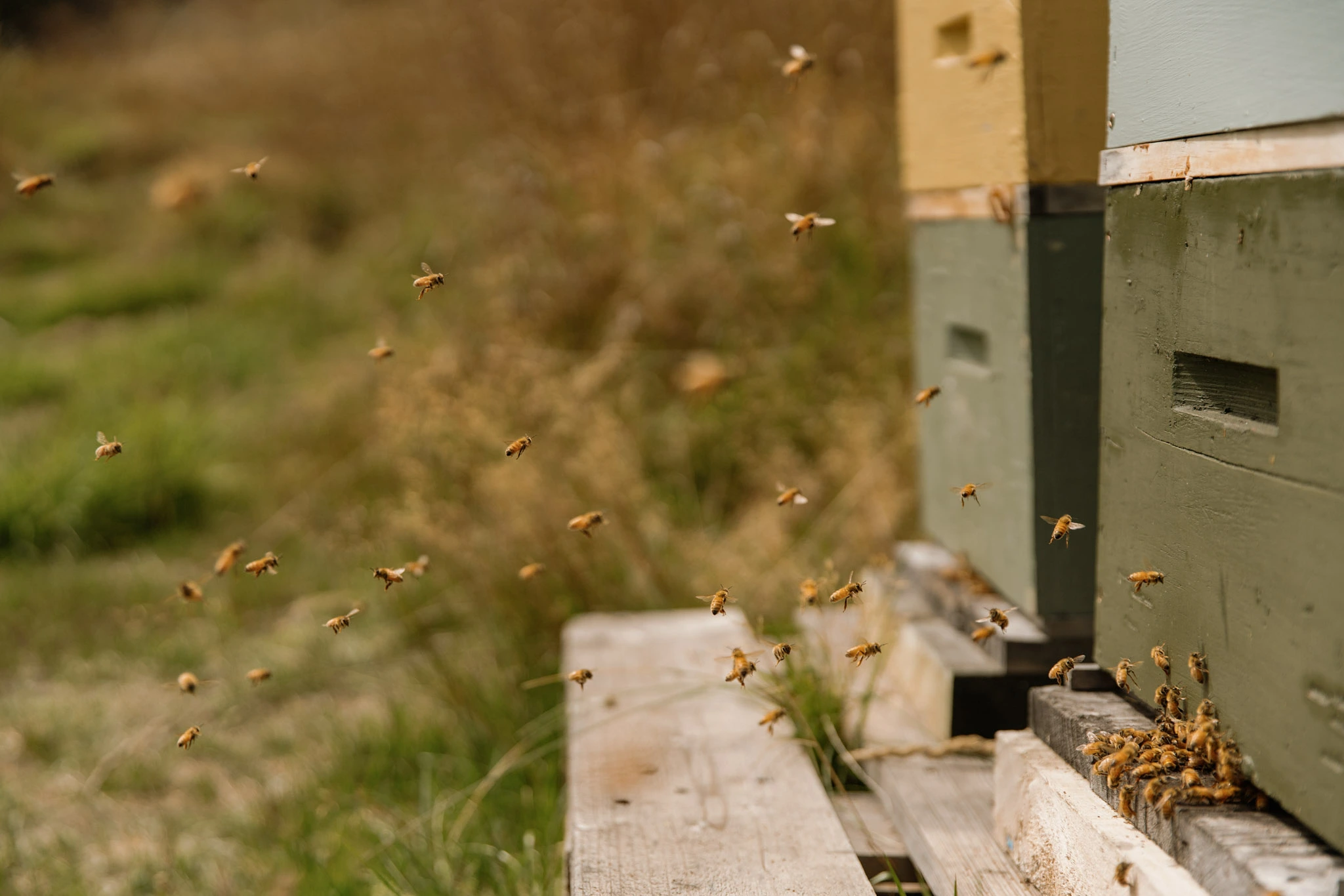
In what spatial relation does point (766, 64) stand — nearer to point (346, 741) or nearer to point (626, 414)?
point (626, 414)

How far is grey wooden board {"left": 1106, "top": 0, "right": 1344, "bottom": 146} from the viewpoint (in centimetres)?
101

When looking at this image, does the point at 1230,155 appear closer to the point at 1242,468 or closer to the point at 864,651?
the point at 1242,468

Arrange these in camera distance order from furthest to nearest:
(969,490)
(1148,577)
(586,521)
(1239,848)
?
Answer: (586,521), (969,490), (1148,577), (1239,848)

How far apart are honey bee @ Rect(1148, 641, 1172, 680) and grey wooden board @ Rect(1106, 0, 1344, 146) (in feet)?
1.90

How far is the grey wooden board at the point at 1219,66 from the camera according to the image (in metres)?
1.01

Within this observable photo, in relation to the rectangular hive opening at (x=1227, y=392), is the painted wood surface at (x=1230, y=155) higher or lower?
higher

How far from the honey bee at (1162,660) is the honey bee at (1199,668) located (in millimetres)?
52

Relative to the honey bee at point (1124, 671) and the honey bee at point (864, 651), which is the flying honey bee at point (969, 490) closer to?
the honey bee at point (864, 651)

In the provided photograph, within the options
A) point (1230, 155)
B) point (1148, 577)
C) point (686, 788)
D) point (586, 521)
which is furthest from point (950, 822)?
point (1230, 155)

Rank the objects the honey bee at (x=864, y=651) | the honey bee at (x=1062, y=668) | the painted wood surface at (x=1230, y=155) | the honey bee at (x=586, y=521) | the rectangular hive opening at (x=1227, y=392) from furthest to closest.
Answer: the honey bee at (x=586, y=521) → the honey bee at (x=864, y=651) → the honey bee at (x=1062, y=668) → the rectangular hive opening at (x=1227, y=392) → the painted wood surface at (x=1230, y=155)

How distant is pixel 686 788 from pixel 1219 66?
50.0 inches

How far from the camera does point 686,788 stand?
1.84 meters

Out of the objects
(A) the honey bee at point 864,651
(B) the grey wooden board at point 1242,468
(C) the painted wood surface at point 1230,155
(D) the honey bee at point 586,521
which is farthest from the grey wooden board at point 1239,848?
(D) the honey bee at point 586,521

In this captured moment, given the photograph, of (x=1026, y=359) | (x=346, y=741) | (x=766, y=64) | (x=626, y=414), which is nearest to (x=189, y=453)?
(x=626, y=414)
